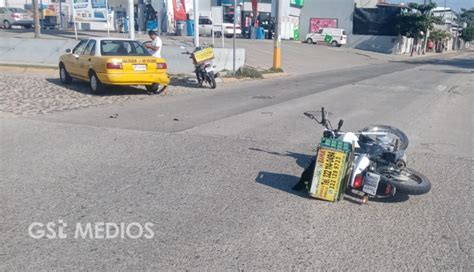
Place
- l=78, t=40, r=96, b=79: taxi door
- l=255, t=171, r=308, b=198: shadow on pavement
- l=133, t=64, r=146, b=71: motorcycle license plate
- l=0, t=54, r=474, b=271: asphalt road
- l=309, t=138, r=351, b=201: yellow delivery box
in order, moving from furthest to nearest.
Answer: l=78, t=40, r=96, b=79: taxi door, l=133, t=64, r=146, b=71: motorcycle license plate, l=255, t=171, r=308, b=198: shadow on pavement, l=309, t=138, r=351, b=201: yellow delivery box, l=0, t=54, r=474, b=271: asphalt road

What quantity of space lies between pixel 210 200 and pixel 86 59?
31.0 feet

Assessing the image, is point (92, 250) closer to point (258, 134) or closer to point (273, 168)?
point (273, 168)

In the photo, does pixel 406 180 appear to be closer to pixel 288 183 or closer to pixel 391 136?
pixel 391 136

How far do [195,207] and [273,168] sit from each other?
1.81m

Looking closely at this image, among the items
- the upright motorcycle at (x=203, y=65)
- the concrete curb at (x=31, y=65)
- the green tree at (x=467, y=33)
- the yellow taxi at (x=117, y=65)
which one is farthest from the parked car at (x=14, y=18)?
the green tree at (x=467, y=33)

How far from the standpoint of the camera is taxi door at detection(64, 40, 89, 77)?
14.1 meters

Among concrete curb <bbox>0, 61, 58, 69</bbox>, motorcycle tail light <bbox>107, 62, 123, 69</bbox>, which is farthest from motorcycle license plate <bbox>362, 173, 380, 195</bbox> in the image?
concrete curb <bbox>0, 61, 58, 69</bbox>

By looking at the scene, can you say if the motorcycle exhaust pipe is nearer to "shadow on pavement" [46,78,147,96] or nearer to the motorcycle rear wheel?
the motorcycle rear wheel

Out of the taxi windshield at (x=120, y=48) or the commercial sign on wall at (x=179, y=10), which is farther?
the commercial sign on wall at (x=179, y=10)

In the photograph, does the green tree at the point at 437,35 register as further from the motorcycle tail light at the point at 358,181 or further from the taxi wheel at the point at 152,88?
the motorcycle tail light at the point at 358,181

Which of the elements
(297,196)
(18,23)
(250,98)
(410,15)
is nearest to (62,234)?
(297,196)

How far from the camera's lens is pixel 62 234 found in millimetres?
4293

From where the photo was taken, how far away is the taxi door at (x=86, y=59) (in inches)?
523

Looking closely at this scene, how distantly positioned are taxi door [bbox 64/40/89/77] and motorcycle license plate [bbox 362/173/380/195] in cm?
1090
